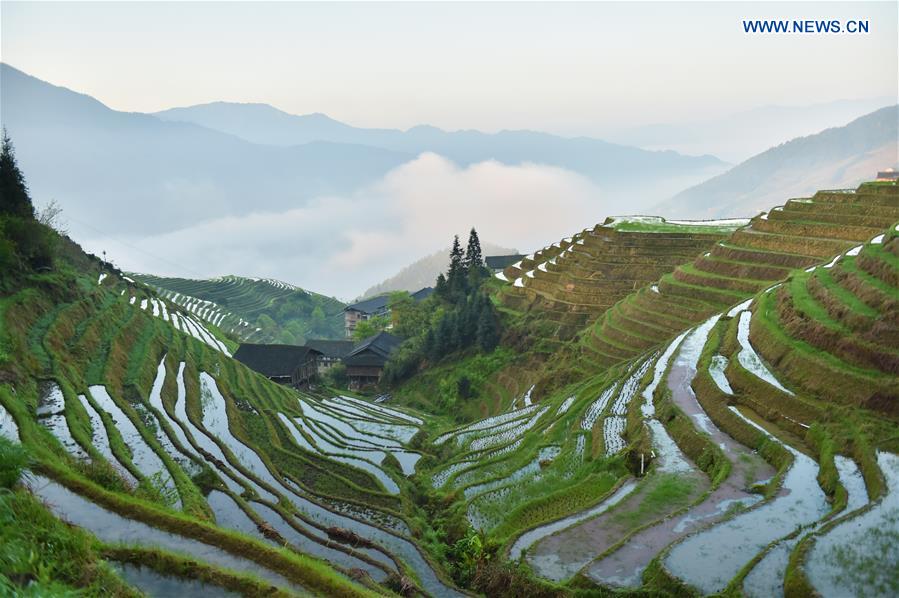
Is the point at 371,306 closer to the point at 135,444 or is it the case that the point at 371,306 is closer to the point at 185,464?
the point at 135,444

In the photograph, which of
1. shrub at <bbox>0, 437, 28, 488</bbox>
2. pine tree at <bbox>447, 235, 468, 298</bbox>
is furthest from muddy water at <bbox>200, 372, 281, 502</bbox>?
pine tree at <bbox>447, 235, 468, 298</bbox>

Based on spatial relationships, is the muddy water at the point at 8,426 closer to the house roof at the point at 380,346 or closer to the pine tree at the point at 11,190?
the pine tree at the point at 11,190

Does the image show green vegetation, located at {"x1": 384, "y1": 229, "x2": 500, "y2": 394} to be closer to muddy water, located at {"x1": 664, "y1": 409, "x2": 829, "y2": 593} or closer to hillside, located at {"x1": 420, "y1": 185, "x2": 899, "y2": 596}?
Result: hillside, located at {"x1": 420, "y1": 185, "x2": 899, "y2": 596}

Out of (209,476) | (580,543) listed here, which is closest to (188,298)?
(209,476)

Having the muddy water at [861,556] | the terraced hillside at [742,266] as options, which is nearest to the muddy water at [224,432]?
the muddy water at [861,556]

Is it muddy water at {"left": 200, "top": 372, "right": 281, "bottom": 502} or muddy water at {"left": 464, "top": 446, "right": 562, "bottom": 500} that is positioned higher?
muddy water at {"left": 200, "top": 372, "right": 281, "bottom": 502}

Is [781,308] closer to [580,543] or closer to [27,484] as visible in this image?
[580,543]
